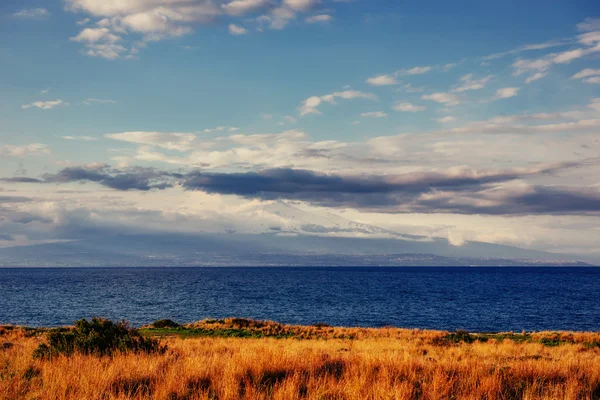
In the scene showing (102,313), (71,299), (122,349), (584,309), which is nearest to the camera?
(122,349)

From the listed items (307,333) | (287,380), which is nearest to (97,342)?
(287,380)

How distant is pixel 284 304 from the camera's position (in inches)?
3440

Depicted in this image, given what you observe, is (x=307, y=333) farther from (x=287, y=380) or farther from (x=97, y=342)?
(x=287, y=380)

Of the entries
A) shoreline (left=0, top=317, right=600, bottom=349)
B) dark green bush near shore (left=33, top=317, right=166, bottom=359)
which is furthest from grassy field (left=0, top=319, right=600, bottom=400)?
shoreline (left=0, top=317, right=600, bottom=349)

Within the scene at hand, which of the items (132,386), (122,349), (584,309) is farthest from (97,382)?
(584,309)

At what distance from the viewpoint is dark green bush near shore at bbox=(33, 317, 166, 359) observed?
1292cm

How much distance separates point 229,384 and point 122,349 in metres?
6.66

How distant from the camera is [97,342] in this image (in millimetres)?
13859

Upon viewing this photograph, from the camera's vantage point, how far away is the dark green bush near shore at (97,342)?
42.4ft

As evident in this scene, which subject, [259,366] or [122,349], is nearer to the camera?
[259,366]

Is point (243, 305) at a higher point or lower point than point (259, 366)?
lower

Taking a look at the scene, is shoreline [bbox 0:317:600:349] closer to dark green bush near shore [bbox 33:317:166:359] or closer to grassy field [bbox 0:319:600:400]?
dark green bush near shore [bbox 33:317:166:359]

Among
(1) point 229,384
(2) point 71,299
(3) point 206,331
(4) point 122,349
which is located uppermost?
(1) point 229,384

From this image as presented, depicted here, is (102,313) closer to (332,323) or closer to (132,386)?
(332,323)
